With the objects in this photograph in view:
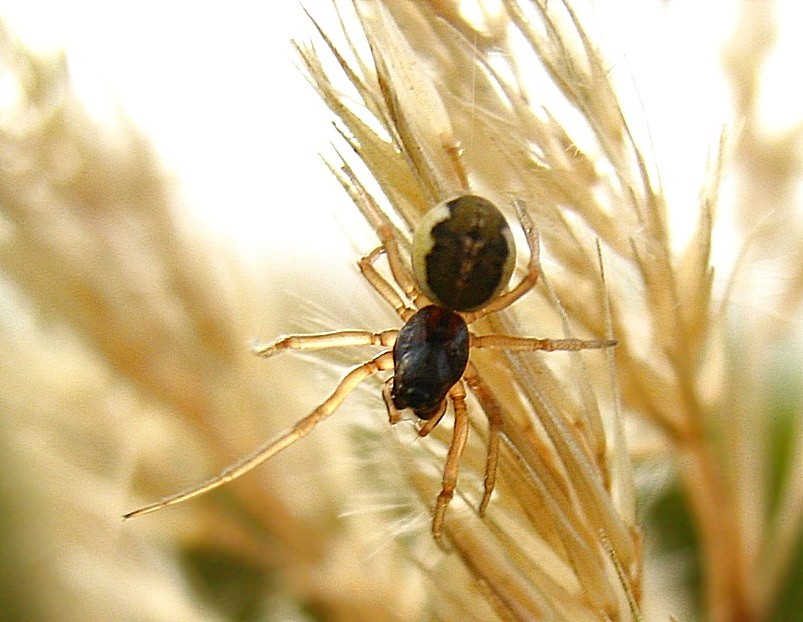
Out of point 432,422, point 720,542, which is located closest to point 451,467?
point 432,422

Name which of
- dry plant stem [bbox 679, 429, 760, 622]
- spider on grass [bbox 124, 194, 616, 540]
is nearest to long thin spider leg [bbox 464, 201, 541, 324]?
spider on grass [bbox 124, 194, 616, 540]

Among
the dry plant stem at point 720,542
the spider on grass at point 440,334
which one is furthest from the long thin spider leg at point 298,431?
the dry plant stem at point 720,542

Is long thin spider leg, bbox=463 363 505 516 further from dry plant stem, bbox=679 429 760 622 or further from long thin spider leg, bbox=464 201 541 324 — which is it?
dry plant stem, bbox=679 429 760 622

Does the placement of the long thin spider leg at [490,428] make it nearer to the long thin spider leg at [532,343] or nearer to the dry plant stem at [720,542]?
the long thin spider leg at [532,343]

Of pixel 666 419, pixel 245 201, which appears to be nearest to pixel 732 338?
pixel 666 419

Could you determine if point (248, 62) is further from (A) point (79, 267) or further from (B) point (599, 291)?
(B) point (599, 291)

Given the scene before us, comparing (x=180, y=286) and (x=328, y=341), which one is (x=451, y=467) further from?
(x=180, y=286)

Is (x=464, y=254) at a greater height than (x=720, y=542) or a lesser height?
greater

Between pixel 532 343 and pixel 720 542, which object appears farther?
pixel 720 542
